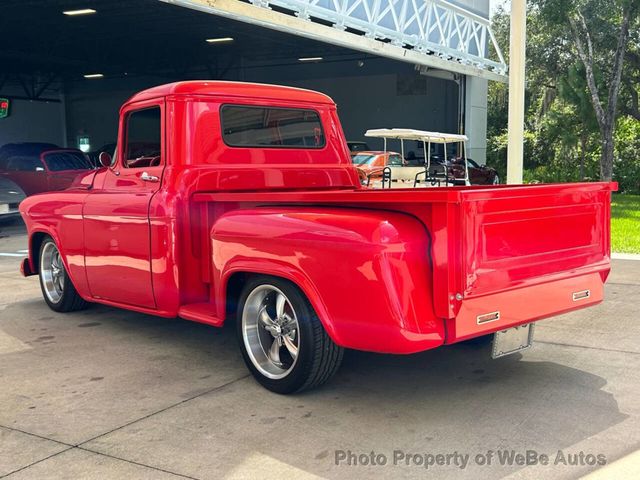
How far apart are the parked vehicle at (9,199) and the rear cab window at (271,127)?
9.73 m

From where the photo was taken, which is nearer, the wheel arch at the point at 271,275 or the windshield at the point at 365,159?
the wheel arch at the point at 271,275

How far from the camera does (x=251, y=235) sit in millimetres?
4680

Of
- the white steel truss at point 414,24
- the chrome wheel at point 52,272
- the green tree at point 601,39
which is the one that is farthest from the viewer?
the green tree at point 601,39

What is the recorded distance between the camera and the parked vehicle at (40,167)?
17.9m

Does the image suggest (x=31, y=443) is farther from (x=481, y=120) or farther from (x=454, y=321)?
(x=481, y=120)

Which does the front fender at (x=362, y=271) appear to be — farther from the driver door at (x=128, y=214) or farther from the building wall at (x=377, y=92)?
the building wall at (x=377, y=92)

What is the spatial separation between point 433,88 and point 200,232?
29555 millimetres

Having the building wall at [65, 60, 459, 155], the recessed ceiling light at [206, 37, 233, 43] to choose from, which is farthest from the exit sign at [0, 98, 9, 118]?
the building wall at [65, 60, 459, 155]

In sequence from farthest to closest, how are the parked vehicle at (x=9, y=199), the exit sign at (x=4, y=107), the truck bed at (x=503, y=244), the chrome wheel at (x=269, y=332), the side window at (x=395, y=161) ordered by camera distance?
the side window at (x=395, y=161) → the exit sign at (x=4, y=107) → the parked vehicle at (x=9, y=199) → the chrome wheel at (x=269, y=332) → the truck bed at (x=503, y=244)

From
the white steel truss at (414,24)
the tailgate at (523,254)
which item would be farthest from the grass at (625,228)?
the white steel truss at (414,24)

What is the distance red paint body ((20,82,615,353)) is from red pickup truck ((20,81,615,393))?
1 centimetres

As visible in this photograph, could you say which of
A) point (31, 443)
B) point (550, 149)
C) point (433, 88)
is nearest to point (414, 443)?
point (31, 443)

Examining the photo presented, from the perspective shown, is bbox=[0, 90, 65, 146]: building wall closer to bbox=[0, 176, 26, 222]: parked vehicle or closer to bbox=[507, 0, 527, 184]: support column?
bbox=[0, 176, 26, 222]: parked vehicle

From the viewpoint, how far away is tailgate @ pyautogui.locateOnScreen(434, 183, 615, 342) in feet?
12.9
